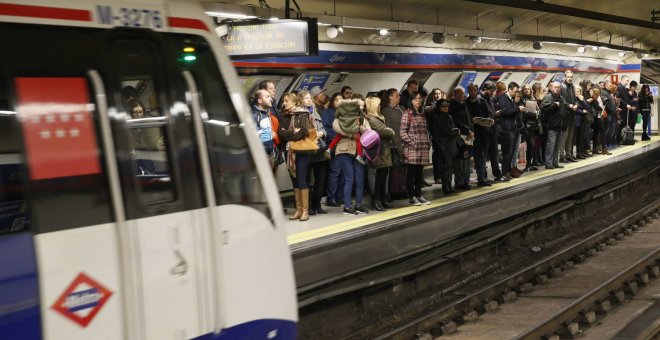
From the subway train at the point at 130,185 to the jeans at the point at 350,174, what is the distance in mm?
5616

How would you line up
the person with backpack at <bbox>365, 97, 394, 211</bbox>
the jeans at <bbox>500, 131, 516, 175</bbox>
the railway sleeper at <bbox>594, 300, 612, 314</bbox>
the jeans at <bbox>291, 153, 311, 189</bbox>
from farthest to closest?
1. the jeans at <bbox>500, 131, 516, 175</bbox>
2. the person with backpack at <bbox>365, 97, 394, 211</bbox>
3. the jeans at <bbox>291, 153, 311, 189</bbox>
4. the railway sleeper at <bbox>594, 300, 612, 314</bbox>

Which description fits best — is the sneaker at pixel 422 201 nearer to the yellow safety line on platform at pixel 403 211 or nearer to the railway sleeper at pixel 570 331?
the yellow safety line on platform at pixel 403 211

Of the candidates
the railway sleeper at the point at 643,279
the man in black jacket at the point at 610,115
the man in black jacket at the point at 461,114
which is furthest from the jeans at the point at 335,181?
the man in black jacket at the point at 610,115

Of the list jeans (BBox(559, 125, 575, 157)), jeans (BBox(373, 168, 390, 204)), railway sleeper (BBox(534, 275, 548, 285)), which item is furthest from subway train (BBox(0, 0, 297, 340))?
jeans (BBox(559, 125, 575, 157))

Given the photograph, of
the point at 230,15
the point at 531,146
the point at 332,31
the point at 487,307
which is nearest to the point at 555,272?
the point at 487,307

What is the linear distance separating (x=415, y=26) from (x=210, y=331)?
978 cm

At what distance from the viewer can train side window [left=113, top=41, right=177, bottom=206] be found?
13.2ft

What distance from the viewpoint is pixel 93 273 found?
368cm

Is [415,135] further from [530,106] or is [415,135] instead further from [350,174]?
[530,106]

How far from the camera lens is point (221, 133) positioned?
4543mm

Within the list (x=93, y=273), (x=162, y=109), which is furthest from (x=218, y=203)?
(x=93, y=273)

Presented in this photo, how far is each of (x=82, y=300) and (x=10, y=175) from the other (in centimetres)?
63

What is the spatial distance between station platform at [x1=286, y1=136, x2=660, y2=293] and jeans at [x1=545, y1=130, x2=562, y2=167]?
645mm

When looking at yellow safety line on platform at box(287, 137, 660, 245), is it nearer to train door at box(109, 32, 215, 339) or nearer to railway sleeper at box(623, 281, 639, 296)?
railway sleeper at box(623, 281, 639, 296)
